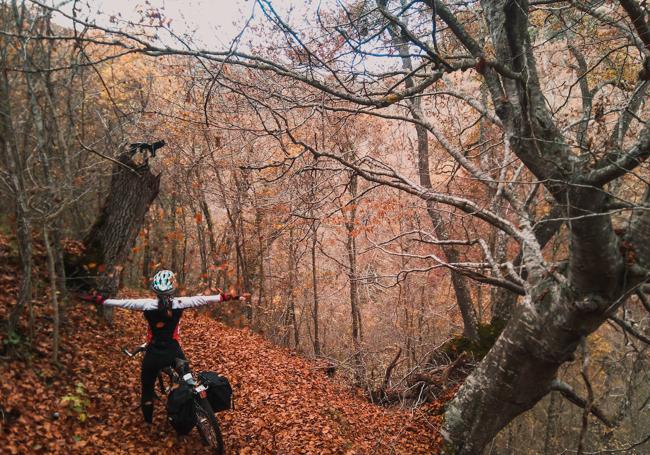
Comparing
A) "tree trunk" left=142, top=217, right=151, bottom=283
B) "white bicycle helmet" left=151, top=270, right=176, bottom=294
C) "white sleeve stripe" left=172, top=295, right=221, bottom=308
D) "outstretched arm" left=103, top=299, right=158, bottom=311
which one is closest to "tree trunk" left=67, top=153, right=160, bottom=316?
"outstretched arm" left=103, top=299, right=158, bottom=311

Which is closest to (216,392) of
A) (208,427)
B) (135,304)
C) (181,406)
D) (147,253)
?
(181,406)

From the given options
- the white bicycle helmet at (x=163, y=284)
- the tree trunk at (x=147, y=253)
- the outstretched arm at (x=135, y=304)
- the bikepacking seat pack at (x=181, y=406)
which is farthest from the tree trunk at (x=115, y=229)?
the tree trunk at (x=147, y=253)

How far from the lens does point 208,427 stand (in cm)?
472

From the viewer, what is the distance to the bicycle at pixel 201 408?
4352 mm

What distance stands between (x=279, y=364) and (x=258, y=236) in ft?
19.5

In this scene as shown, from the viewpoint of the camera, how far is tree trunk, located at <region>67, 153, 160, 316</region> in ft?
19.8

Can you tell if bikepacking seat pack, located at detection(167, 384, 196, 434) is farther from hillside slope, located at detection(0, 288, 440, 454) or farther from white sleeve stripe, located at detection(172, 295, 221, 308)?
white sleeve stripe, located at detection(172, 295, 221, 308)

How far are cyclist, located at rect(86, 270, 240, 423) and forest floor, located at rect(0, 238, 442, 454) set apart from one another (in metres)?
A: 0.56

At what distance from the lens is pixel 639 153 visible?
116 inches

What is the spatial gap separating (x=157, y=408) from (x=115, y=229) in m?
2.74

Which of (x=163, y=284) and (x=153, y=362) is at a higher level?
(x=163, y=284)

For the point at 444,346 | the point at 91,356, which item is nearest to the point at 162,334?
the point at 91,356

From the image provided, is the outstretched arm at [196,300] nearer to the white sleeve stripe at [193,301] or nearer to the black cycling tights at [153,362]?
the white sleeve stripe at [193,301]

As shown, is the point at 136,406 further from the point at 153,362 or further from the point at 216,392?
the point at 216,392
